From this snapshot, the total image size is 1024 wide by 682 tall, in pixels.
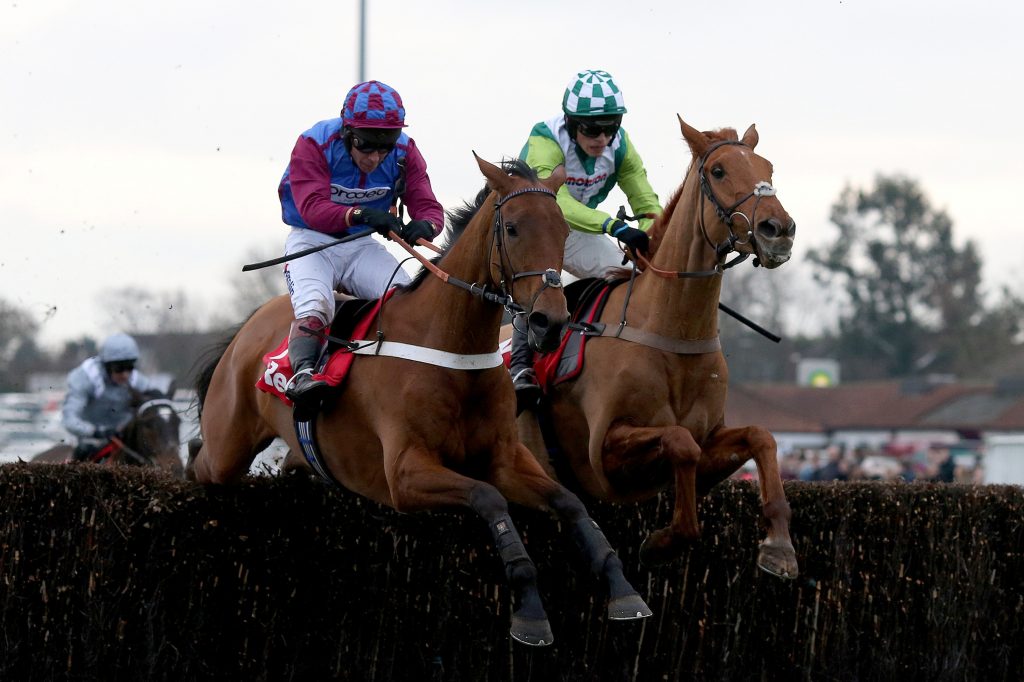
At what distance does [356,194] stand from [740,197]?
179 centimetres

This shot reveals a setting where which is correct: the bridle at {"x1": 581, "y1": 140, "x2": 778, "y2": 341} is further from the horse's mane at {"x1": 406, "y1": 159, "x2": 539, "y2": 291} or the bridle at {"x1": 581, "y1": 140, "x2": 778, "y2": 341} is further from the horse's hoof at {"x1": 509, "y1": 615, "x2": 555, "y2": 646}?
the horse's hoof at {"x1": 509, "y1": 615, "x2": 555, "y2": 646}

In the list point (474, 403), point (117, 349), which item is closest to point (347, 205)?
point (474, 403)

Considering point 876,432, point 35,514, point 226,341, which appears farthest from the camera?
point 876,432

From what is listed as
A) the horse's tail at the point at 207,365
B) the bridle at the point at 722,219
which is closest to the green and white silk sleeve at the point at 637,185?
the bridle at the point at 722,219

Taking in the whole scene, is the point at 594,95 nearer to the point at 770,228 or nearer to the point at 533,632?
→ the point at 770,228

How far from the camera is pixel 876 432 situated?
51.2 meters

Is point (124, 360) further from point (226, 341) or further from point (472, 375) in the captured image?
point (472, 375)

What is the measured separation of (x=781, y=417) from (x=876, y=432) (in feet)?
12.0

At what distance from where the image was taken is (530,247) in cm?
527

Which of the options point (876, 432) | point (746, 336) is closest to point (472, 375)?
point (876, 432)

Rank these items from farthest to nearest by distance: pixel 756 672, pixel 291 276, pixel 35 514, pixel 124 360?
pixel 124 360 < pixel 756 672 < pixel 291 276 < pixel 35 514

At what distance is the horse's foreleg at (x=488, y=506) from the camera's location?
5.09m

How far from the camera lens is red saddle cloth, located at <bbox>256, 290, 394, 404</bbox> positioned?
6215mm

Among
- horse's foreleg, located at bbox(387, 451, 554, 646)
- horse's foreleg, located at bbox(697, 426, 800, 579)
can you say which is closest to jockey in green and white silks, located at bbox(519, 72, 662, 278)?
horse's foreleg, located at bbox(697, 426, 800, 579)
